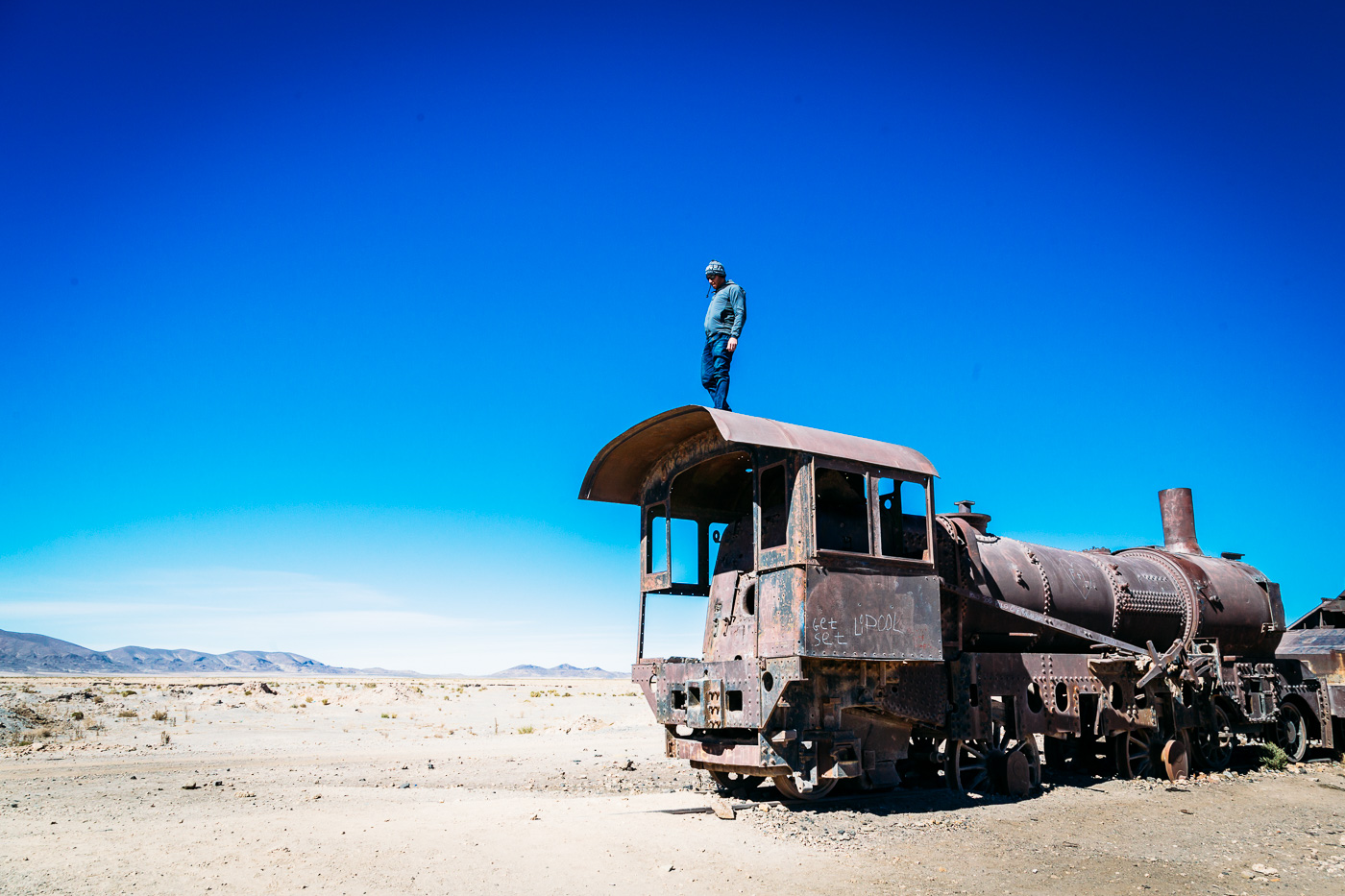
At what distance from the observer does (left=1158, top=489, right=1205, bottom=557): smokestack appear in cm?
1449

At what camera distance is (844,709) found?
891cm

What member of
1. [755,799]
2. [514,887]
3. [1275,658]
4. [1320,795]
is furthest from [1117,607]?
[514,887]

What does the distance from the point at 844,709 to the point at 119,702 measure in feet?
101

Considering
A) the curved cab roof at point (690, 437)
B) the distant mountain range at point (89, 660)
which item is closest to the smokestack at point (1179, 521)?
the curved cab roof at point (690, 437)

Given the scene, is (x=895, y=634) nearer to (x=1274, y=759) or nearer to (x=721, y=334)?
(x=721, y=334)

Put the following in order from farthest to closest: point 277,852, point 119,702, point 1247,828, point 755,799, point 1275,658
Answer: point 119,702, point 1275,658, point 755,799, point 1247,828, point 277,852

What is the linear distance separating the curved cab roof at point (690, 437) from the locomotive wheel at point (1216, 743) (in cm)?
617

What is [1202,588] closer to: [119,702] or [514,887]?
[514,887]

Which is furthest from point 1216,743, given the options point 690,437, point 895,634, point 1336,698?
point 690,437

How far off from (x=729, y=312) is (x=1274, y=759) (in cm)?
1036

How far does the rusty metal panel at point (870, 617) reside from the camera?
8.38m

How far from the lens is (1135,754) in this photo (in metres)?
11.7

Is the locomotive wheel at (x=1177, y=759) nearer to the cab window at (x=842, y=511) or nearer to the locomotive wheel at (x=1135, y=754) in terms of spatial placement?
the locomotive wheel at (x=1135, y=754)

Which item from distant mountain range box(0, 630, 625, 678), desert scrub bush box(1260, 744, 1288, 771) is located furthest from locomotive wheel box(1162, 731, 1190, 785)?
distant mountain range box(0, 630, 625, 678)
